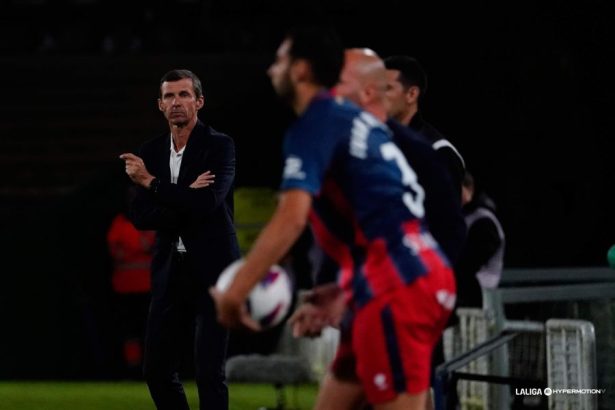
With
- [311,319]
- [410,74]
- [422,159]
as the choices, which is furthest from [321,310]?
[410,74]

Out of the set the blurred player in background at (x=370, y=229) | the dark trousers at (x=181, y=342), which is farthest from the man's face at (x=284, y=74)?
the dark trousers at (x=181, y=342)

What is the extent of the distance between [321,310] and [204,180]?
229cm

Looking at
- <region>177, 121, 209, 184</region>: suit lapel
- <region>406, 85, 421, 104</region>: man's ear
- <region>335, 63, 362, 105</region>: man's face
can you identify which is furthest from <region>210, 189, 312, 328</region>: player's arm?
<region>177, 121, 209, 184</region>: suit lapel

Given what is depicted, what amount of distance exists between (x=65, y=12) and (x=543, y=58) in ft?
21.9

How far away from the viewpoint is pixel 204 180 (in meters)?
6.26

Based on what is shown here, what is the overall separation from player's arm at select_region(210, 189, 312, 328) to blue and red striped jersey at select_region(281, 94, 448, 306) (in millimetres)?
154

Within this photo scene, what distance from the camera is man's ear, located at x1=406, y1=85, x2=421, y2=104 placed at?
19.4ft

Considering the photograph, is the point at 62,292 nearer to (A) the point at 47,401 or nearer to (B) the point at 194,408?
(A) the point at 47,401

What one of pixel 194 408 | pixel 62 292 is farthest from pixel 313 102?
pixel 62 292

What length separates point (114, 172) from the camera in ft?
46.0

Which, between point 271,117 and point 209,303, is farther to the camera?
point 271,117

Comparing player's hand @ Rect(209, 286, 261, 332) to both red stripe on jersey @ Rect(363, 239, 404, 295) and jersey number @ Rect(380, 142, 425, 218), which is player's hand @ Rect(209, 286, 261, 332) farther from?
jersey number @ Rect(380, 142, 425, 218)

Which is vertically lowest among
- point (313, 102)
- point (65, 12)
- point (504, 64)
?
point (313, 102)

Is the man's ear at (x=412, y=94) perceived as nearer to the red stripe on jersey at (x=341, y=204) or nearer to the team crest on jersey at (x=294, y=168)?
the red stripe on jersey at (x=341, y=204)
